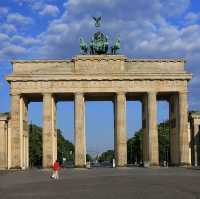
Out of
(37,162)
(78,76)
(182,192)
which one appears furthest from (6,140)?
(182,192)

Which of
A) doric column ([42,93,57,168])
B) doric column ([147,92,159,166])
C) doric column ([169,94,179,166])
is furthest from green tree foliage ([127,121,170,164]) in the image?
doric column ([42,93,57,168])

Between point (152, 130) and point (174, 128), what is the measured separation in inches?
203

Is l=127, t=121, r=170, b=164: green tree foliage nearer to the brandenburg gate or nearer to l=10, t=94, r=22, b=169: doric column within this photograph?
the brandenburg gate

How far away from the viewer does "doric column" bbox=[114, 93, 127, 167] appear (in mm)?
82438

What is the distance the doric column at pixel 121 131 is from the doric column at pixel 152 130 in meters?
3.44

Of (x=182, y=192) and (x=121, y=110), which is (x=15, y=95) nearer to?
(x=121, y=110)

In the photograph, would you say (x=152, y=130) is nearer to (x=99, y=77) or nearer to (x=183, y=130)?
(x=183, y=130)

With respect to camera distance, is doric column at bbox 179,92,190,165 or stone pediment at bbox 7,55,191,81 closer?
doric column at bbox 179,92,190,165

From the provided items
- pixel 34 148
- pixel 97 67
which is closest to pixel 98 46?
pixel 97 67

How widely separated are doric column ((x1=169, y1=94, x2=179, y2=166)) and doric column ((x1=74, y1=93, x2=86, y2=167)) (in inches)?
516

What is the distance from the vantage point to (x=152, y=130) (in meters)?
82.9

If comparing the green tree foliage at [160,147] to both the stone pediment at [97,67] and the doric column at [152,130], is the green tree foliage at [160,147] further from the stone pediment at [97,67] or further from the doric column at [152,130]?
the stone pediment at [97,67]

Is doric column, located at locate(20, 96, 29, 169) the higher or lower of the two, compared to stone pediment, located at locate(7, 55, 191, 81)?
lower

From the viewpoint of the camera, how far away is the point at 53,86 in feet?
271
